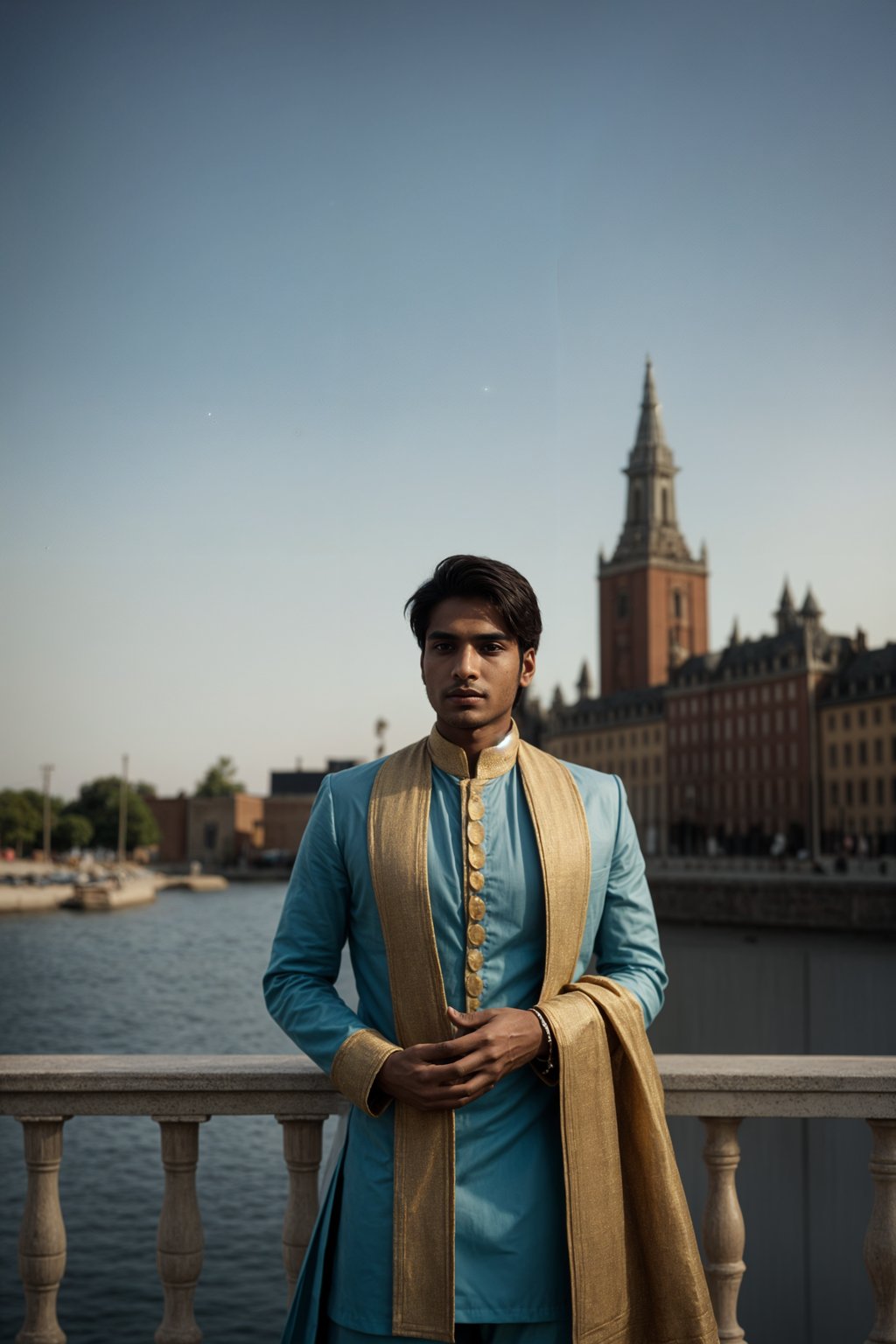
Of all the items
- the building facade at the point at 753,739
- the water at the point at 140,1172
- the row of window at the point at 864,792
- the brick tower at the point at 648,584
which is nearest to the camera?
the water at the point at 140,1172

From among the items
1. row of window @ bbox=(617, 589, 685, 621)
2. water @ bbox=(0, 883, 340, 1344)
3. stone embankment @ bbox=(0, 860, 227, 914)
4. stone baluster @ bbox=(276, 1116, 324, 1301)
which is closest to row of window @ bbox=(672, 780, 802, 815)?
row of window @ bbox=(617, 589, 685, 621)

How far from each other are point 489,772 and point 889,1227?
1385 millimetres

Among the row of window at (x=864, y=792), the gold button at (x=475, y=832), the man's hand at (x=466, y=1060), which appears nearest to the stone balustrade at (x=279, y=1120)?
the man's hand at (x=466, y=1060)

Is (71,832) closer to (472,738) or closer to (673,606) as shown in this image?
(673,606)

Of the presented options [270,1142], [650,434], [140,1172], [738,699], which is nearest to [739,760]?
[738,699]

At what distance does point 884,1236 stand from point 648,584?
91378 millimetres

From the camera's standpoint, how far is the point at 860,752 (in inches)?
2483

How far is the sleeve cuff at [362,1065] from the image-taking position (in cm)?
211

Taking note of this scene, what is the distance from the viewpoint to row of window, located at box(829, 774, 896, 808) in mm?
59619

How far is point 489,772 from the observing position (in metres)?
2.35

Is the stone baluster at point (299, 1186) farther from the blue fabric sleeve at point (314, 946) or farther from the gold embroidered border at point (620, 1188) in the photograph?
the gold embroidered border at point (620, 1188)

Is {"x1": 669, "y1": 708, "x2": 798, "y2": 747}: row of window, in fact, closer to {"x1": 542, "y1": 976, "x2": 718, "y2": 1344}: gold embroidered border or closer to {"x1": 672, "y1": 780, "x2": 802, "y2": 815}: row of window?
{"x1": 672, "y1": 780, "x2": 802, "y2": 815}: row of window

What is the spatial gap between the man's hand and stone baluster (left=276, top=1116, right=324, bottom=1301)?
737mm

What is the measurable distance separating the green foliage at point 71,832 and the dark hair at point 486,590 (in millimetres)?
89340
